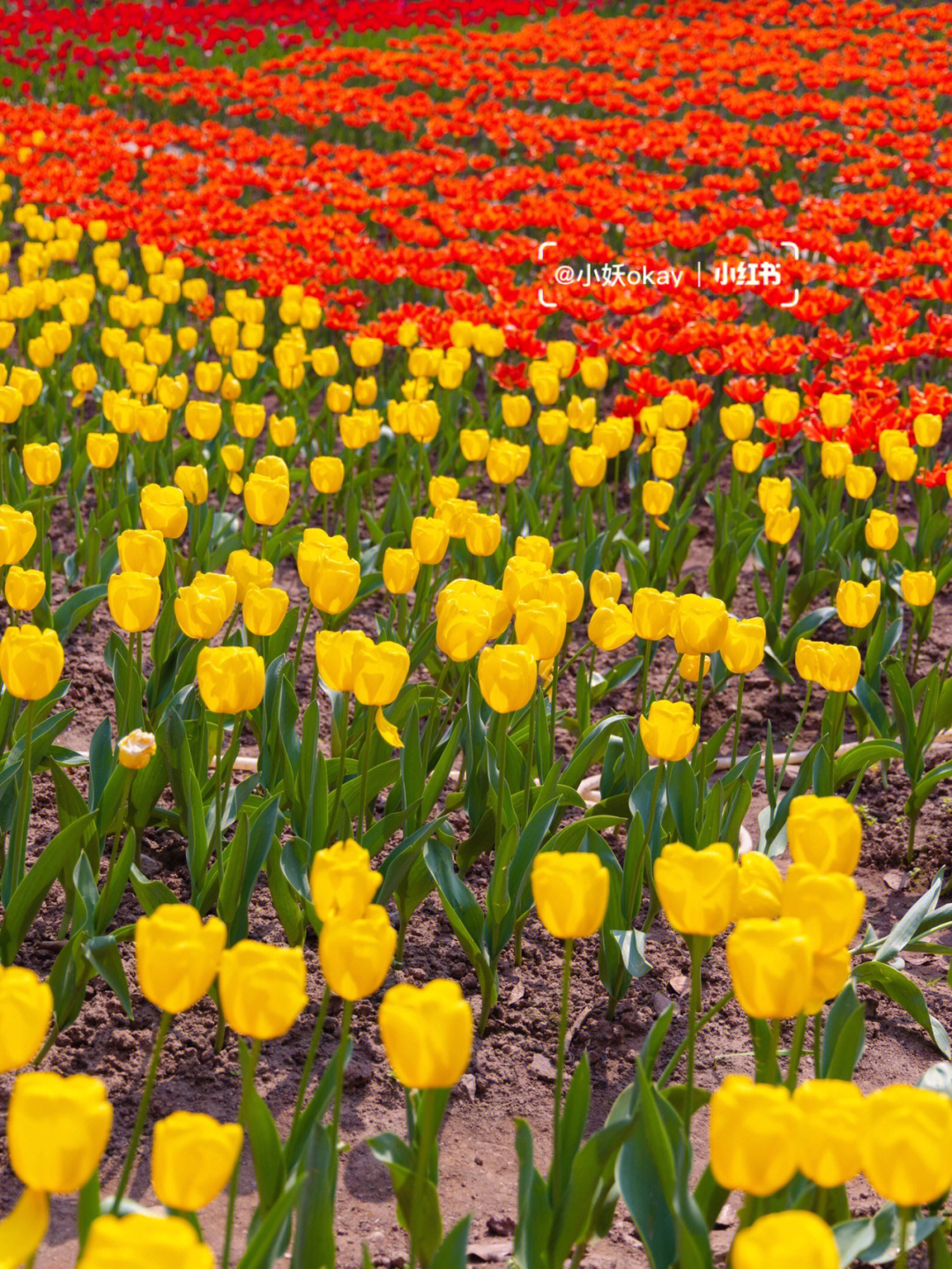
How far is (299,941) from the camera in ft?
8.18

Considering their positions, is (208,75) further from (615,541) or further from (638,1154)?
(638,1154)

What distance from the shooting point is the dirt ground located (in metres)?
2.05

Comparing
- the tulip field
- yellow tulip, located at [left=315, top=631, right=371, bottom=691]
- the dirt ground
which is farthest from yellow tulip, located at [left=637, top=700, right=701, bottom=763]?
the dirt ground

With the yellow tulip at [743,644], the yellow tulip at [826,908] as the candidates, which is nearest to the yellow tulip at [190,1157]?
the yellow tulip at [826,908]

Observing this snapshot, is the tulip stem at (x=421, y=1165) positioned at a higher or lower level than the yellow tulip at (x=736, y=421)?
lower

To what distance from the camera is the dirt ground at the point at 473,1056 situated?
6.74 ft

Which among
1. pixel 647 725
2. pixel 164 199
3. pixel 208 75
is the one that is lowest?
pixel 647 725

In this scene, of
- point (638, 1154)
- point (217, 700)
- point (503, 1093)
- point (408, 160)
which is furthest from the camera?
point (408, 160)

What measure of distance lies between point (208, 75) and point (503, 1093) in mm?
10499

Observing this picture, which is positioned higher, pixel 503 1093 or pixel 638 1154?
pixel 638 1154

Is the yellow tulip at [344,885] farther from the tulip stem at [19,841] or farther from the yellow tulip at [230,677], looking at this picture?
the tulip stem at [19,841]

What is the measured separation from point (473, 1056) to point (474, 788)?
54 centimetres

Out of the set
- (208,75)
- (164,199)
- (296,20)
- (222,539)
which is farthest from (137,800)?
(296,20)

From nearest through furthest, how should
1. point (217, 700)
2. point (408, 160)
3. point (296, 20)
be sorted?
1. point (217, 700)
2. point (408, 160)
3. point (296, 20)
